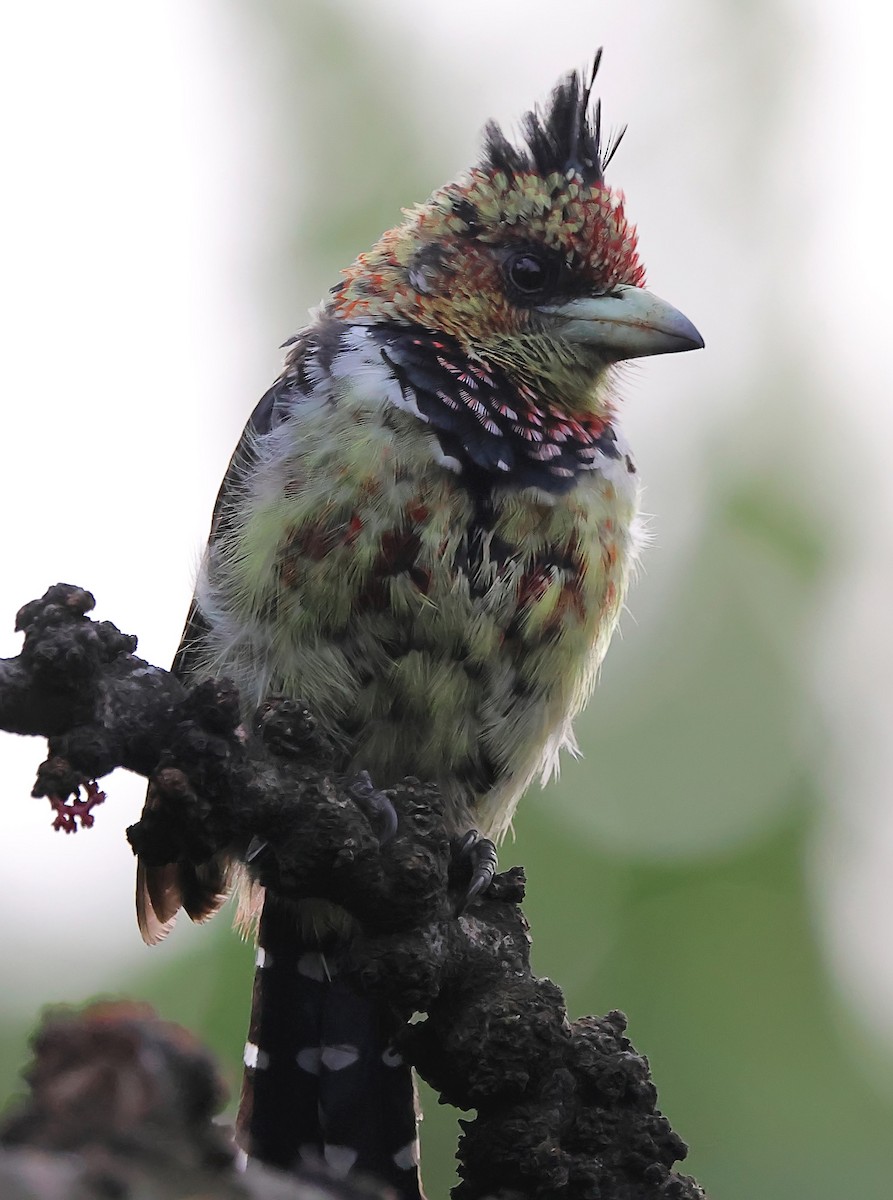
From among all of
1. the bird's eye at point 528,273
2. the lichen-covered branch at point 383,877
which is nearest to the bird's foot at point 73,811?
the lichen-covered branch at point 383,877

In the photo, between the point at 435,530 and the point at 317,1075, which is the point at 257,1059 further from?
the point at 435,530

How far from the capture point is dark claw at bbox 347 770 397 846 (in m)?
2.33

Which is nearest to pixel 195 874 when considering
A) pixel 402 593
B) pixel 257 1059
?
pixel 257 1059

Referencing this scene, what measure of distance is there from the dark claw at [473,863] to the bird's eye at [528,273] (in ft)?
4.19

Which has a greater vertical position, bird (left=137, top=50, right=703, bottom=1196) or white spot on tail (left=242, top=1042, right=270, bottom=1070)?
bird (left=137, top=50, right=703, bottom=1196)

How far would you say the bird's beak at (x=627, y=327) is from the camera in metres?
3.38

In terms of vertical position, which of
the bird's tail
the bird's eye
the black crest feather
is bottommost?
the bird's tail

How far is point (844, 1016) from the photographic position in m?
5.48

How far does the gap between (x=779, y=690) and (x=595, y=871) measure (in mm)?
1260

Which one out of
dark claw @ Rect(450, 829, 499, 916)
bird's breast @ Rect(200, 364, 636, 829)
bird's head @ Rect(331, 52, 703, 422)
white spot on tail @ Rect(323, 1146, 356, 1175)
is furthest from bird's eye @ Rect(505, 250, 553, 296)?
white spot on tail @ Rect(323, 1146, 356, 1175)

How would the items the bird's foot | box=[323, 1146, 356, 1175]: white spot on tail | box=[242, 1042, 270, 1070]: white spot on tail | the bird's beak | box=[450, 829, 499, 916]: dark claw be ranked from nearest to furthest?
the bird's foot
box=[450, 829, 499, 916]: dark claw
box=[323, 1146, 356, 1175]: white spot on tail
box=[242, 1042, 270, 1070]: white spot on tail
the bird's beak

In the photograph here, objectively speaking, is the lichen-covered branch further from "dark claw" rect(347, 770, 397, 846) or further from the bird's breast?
the bird's breast

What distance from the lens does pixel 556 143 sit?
3.68 m

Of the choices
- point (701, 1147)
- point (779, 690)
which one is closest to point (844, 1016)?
point (701, 1147)
